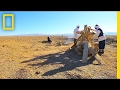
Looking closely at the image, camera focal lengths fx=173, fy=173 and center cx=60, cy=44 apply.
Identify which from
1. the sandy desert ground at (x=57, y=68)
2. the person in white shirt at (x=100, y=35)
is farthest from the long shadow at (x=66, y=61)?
the person in white shirt at (x=100, y=35)

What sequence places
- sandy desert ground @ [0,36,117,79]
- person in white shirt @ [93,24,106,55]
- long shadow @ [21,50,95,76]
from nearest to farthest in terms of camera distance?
1. sandy desert ground @ [0,36,117,79]
2. long shadow @ [21,50,95,76]
3. person in white shirt @ [93,24,106,55]

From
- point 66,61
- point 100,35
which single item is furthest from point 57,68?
point 100,35

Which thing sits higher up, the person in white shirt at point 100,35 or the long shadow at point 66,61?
the person in white shirt at point 100,35

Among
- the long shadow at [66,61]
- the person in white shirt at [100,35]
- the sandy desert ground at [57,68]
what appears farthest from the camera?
the person in white shirt at [100,35]

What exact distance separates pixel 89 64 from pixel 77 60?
2.08 ft

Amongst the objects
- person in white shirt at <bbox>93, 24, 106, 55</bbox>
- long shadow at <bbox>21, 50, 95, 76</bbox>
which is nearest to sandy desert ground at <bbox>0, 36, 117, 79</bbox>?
long shadow at <bbox>21, 50, 95, 76</bbox>

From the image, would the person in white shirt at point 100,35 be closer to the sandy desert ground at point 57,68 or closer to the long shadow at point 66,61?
the sandy desert ground at point 57,68

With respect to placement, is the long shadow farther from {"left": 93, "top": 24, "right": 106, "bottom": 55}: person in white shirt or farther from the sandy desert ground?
{"left": 93, "top": 24, "right": 106, "bottom": 55}: person in white shirt

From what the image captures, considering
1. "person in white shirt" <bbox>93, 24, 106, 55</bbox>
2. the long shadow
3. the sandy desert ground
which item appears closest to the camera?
the sandy desert ground

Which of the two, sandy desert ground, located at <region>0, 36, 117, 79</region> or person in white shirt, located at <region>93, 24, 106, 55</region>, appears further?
person in white shirt, located at <region>93, 24, 106, 55</region>

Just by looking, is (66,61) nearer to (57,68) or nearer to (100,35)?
(57,68)

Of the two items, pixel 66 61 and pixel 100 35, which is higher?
pixel 100 35
